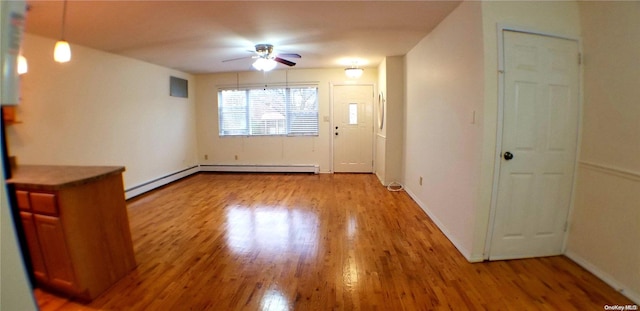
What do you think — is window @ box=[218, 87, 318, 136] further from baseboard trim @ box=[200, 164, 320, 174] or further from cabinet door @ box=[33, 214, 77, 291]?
cabinet door @ box=[33, 214, 77, 291]

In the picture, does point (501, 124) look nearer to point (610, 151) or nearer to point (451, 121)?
point (451, 121)

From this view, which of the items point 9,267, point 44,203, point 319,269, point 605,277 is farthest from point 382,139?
point 9,267

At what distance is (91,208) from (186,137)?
4440 mm

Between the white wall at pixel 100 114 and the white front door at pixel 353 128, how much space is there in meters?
3.40

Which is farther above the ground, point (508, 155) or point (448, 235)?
point (508, 155)

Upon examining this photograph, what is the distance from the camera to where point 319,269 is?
237 cm

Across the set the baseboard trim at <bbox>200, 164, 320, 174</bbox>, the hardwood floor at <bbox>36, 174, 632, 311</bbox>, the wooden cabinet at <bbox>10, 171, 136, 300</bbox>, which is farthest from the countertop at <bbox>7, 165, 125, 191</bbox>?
the baseboard trim at <bbox>200, 164, 320, 174</bbox>

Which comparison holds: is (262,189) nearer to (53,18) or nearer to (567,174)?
(53,18)

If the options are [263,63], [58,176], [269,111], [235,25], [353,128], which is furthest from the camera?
[269,111]

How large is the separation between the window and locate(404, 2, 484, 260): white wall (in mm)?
2739

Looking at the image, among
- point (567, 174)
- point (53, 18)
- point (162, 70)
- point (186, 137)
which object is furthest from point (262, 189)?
point (567, 174)

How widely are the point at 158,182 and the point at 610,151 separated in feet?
20.0

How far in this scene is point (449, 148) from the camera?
294cm

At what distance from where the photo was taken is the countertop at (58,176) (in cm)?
182
